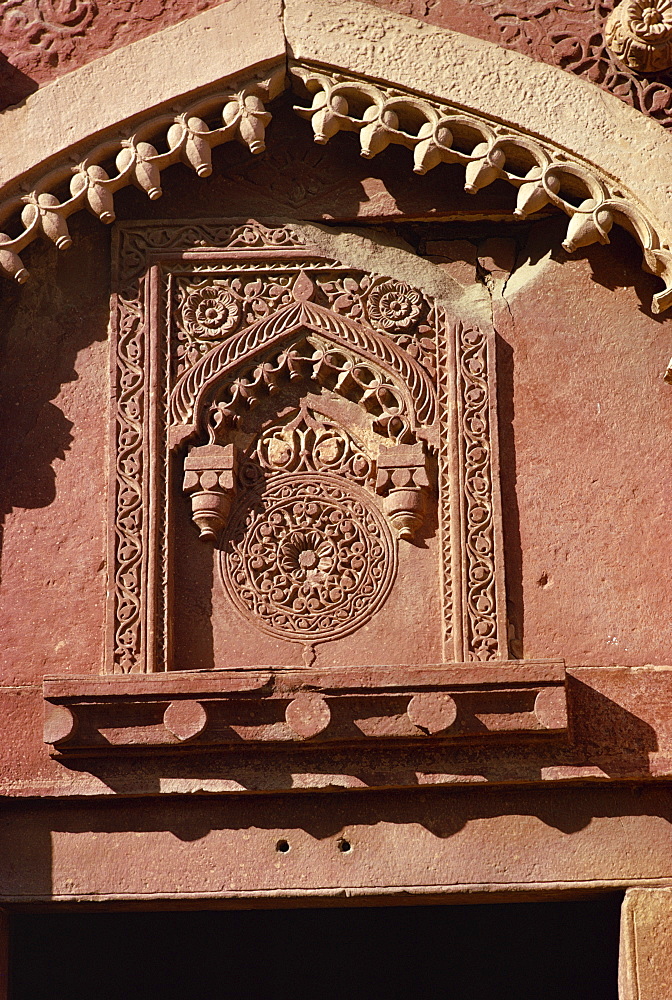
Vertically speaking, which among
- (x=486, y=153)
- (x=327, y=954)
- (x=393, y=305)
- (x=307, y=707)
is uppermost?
(x=486, y=153)

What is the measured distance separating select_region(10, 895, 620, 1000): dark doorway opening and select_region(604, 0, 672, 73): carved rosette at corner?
13.5 feet

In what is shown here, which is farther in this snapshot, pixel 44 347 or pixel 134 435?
pixel 44 347

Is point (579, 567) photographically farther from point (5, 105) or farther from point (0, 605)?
point (5, 105)

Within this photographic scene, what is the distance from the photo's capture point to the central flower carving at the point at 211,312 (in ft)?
14.3

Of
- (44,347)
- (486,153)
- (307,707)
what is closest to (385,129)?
(486,153)

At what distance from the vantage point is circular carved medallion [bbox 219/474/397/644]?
4.16 metres

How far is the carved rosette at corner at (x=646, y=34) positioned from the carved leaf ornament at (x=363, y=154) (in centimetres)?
5

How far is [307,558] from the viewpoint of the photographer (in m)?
4.21

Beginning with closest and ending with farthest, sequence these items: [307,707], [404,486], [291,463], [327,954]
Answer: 1. [307,707]
2. [404,486]
3. [291,463]
4. [327,954]

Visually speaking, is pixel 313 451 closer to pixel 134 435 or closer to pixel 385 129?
pixel 134 435

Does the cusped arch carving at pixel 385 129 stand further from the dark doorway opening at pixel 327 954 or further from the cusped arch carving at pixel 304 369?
the dark doorway opening at pixel 327 954

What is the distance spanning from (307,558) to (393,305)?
2.95 ft

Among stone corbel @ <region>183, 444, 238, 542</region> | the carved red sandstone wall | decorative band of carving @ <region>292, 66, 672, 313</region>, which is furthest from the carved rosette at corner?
stone corbel @ <region>183, 444, 238, 542</region>

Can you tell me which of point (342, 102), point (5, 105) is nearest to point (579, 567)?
point (342, 102)
